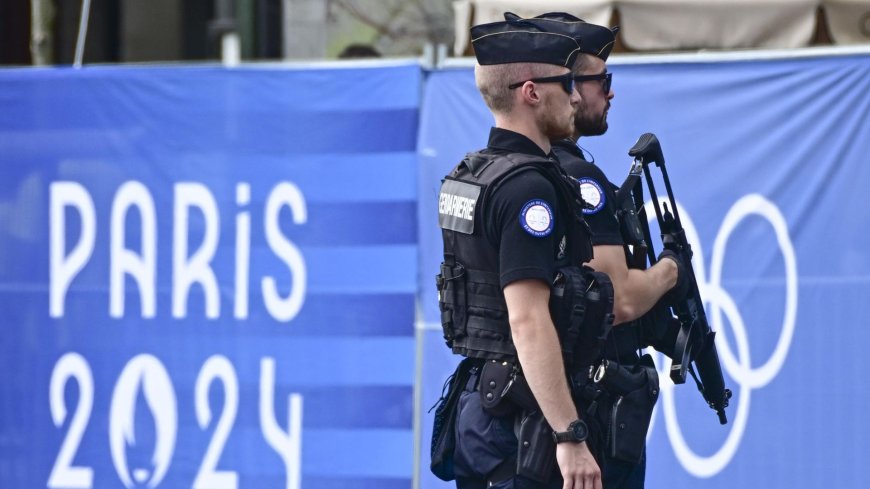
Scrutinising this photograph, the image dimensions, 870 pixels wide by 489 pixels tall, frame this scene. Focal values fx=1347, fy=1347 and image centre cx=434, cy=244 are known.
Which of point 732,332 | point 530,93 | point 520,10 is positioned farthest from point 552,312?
point 520,10

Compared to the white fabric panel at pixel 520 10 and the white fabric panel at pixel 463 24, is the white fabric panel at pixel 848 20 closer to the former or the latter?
the white fabric panel at pixel 520 10

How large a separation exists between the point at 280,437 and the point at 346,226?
954mm

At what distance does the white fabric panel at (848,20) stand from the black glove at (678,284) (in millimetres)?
3034

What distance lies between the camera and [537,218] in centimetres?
341

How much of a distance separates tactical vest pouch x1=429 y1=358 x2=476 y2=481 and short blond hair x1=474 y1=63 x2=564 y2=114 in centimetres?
71

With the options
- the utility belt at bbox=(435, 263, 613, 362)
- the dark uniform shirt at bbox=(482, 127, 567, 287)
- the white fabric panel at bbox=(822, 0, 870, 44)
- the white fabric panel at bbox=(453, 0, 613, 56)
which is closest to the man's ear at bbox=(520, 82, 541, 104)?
the dark uniform shirt at bbox=(482, 127, 567, 287)

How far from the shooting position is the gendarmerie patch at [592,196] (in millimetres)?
3641

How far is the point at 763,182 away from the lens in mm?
5230

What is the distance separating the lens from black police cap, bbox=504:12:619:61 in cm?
369

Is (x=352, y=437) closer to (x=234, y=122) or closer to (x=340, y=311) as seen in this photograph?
(x=340, y=311)

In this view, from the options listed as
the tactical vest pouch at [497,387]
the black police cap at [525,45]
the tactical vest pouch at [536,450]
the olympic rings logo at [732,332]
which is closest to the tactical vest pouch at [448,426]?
the tactical vest pouch at [497,387]

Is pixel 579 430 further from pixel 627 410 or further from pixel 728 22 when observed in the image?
pixel 728 22

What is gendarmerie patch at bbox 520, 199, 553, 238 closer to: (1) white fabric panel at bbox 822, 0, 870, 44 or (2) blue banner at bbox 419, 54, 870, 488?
(2) blue banner at bbox 419, 54, 870, 488

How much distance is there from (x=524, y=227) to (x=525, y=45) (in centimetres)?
55
